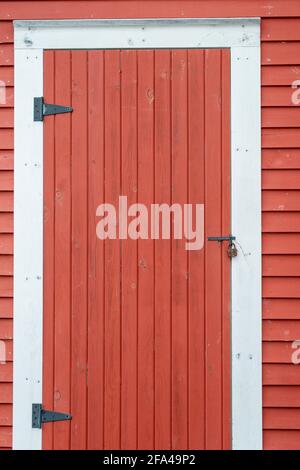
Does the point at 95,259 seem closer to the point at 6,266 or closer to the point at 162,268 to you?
the point at 162,268

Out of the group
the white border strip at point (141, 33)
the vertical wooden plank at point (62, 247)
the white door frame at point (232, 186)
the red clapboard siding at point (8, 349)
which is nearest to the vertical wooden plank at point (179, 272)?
the white border strip at point (141, 33)

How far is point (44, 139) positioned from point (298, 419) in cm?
194

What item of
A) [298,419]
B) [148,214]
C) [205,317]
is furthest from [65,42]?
[298,419]

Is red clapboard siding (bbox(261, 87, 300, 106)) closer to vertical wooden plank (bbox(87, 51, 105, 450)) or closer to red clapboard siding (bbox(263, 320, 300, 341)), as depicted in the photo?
vertical wooden plank (bbox(87, 51, 105, 450))

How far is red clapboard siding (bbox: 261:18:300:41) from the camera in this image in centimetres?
353

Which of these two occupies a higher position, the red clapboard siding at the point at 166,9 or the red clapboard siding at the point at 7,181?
the red clapboard siding at the point at 166,9

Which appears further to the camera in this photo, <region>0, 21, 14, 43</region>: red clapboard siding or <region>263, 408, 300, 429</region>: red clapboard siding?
<region>0, 21, 14, 43</region>: red clapboard siding

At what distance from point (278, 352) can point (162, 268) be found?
28.6 inches

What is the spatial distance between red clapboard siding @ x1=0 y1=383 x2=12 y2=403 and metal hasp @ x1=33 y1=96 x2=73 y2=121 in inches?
54.8

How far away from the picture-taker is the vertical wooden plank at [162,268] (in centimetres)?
349

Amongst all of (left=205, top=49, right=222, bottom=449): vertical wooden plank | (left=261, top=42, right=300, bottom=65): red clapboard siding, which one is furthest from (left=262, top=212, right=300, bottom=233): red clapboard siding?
(left=261, top=42, right=300, bottom=65): red clapboard siding

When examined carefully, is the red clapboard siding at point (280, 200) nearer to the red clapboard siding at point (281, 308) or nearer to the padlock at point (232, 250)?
the padlock at point (232, 250)

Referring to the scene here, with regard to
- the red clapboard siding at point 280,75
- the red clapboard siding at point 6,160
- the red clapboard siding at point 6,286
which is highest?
the red clapboard siding at point 280,75

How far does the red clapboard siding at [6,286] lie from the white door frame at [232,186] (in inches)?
1.3
